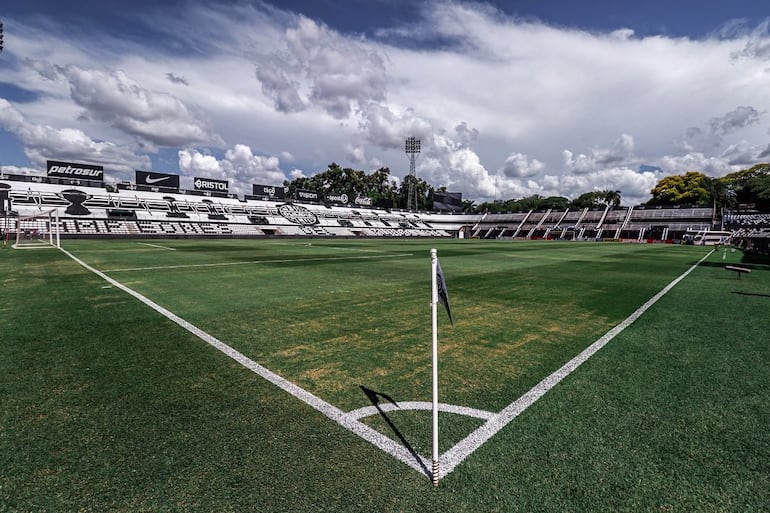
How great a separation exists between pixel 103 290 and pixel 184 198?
74452 mm

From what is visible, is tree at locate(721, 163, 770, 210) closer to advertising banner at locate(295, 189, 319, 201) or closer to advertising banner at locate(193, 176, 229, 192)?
advertising banner at locate(295, 189, 319, 201)

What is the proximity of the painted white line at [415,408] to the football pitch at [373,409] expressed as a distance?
2 centimetres

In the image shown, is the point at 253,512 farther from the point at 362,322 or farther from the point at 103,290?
→ the point at 103,290

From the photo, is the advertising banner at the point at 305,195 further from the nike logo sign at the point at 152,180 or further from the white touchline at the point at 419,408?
the white touchline at the point at 419,408

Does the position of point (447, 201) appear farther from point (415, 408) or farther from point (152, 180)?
point (415, 408)

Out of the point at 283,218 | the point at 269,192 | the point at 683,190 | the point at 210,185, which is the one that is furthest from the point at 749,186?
the point at 210,185

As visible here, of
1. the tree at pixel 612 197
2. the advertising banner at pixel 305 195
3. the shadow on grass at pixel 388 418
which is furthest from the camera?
the tree at pixel 612 197

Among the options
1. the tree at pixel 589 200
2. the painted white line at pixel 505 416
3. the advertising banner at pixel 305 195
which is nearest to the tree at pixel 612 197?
the tree at pixel 589 200

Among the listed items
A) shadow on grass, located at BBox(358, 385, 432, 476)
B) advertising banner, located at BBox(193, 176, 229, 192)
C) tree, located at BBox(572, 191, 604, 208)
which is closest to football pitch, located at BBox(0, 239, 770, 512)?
shadow on grass, located at BBox(358, 385, 432, 476)

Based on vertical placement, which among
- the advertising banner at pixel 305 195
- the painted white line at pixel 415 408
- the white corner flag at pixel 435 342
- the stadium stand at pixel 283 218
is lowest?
the painted white line at pixel 415 408

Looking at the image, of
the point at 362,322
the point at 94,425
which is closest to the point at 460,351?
the point at 362,322

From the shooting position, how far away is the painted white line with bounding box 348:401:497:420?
3896 mm

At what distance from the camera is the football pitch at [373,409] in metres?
2.79

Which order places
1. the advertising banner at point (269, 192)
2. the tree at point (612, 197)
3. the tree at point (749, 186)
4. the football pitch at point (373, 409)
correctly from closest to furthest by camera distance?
the football pitch at point (373, 409) < the tree at point (749, 186) < the advertising banner at point (269, 192) < the tree at point (612, 197)
